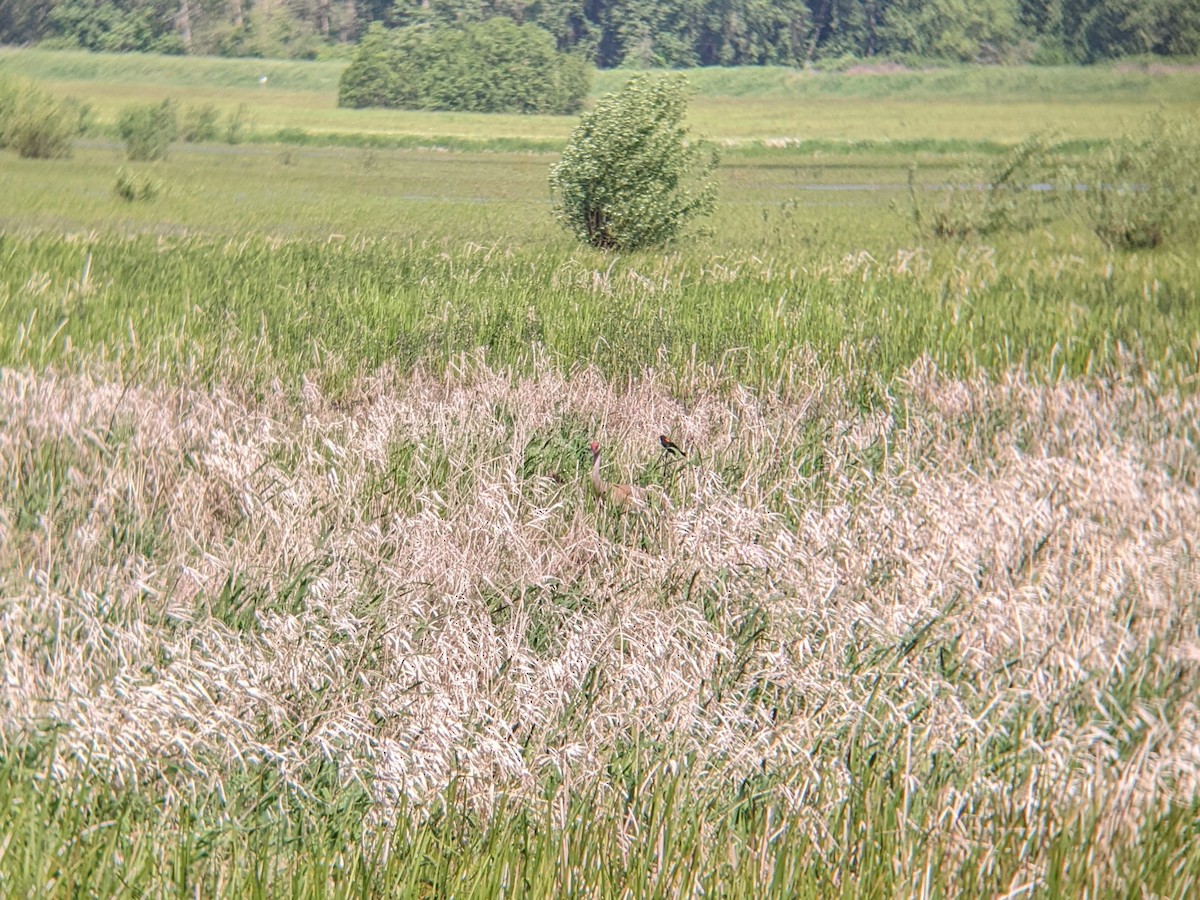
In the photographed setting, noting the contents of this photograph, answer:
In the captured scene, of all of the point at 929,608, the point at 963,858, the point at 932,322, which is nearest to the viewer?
the point at 963,858

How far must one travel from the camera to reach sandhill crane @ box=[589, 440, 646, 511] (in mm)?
4703

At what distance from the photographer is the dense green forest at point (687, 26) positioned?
54531 millimetres

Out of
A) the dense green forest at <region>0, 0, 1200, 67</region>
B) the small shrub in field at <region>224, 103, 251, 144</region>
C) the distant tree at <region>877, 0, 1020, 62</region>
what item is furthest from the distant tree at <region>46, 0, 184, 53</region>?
the distant tree at <region>877, 0, 1020, 62</region>

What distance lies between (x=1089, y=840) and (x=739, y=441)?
3.13m

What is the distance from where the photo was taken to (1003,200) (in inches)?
621

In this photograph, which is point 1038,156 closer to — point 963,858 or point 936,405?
point 936,405

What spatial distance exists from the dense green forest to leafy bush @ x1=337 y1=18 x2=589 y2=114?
4143 mm

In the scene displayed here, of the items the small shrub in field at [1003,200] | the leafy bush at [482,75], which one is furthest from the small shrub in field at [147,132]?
the small shrub in field at [1003,200]

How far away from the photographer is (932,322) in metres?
7.23

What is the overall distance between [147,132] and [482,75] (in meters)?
18.1

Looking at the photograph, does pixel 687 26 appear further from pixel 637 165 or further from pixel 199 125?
pixel 637 165

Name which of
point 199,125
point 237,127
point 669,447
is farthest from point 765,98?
point 669,447

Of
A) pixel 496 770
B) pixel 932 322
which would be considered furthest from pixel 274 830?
pixel 932 322

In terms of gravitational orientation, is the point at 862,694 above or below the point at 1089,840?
below
